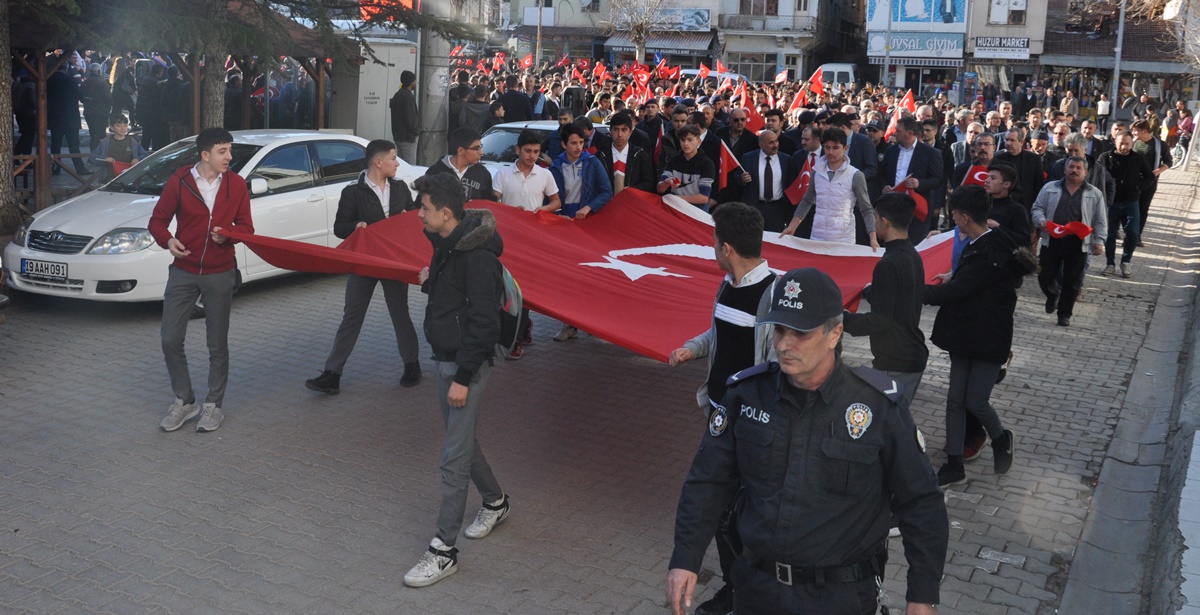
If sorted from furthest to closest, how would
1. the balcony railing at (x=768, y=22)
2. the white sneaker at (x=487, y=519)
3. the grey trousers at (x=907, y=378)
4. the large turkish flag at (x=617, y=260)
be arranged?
the balcony railing at (x=768, y=22) < the large turkish flag at (x=617, y=260) < the grey trousers at (x=907, y=378) < the white sneaker at (x=487, y=519)

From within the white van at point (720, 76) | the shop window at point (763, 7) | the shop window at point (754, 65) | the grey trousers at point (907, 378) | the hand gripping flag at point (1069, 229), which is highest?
the shop window at point (763, 7)

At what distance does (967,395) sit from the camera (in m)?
7.12

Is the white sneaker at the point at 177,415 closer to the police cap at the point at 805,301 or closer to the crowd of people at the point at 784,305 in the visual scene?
the crowd of people at the point at 784,305

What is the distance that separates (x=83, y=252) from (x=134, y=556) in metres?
5.45

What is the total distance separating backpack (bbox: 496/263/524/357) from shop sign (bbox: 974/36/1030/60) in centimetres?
6328

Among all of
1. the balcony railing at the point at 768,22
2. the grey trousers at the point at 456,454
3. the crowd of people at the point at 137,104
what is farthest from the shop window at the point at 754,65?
the grey trousers at the point at 456,454

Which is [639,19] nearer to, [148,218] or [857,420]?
[148,218]

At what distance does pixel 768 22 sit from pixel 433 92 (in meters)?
51.9

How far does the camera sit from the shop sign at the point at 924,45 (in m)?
64.2

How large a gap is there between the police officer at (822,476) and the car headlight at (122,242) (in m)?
8.30

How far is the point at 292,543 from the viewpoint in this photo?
5.96 m

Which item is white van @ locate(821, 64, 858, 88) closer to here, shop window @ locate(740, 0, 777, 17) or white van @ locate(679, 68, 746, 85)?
shop window @ locate(740, 0, 777, 17)

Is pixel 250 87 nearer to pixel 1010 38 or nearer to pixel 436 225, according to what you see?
pixel 436 225

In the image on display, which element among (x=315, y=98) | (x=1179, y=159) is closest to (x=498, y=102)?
(x=315, y=98)
